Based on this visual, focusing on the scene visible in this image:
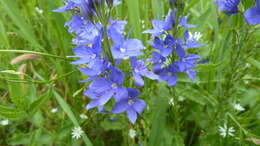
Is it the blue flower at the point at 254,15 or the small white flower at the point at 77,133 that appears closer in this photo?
the blue flower at the point at 254,15

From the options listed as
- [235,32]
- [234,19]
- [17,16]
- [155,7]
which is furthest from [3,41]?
[234,19]

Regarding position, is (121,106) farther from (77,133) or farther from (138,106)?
(77,133)

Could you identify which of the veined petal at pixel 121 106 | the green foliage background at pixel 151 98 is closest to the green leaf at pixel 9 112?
the green foliage background at pixel 151 98

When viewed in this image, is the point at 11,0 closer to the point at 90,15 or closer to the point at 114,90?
the point at 90,15

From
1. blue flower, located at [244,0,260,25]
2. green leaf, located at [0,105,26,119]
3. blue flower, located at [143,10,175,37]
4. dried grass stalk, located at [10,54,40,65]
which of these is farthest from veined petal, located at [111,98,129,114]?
dried grass stalk, located at [10,54,40,65]

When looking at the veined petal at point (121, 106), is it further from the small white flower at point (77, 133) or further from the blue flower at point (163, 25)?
the small white flower at point (77, 133)

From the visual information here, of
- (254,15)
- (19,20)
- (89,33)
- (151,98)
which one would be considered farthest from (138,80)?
(19,20)

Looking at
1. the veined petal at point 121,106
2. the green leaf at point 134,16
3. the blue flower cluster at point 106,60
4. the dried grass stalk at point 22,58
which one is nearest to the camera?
the blue flower cluster at point 106,60
